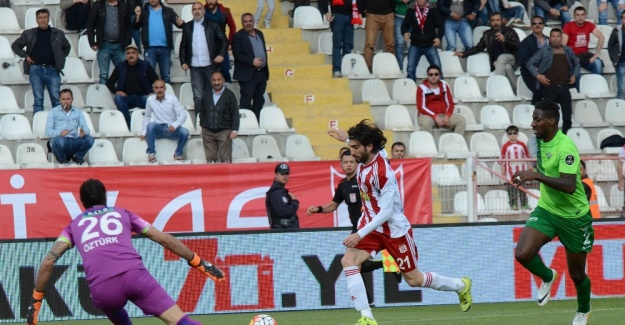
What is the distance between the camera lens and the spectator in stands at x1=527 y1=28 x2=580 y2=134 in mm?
22000

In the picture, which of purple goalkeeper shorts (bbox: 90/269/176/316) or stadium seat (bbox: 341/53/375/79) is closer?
purple goalkeeper shorts (bbox: 90/269/176/316)

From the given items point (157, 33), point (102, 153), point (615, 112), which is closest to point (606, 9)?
point (615, 112)

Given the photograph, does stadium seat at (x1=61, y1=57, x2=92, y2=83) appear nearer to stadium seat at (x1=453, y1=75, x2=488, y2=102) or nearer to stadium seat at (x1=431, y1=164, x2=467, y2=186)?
stadium seat at (x1=431, y1=164, x2=467, y2=186)

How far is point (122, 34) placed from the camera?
2081 centimetres

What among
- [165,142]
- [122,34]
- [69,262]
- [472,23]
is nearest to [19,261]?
[69,262]

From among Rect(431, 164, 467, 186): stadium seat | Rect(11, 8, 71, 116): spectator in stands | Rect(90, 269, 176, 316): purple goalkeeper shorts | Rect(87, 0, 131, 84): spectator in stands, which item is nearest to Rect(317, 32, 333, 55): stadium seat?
Rect(87, 0, 131, 84): spectator in stands

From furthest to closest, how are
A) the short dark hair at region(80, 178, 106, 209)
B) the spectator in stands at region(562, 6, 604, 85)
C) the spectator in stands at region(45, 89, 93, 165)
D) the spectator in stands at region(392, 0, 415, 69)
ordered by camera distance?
1. the spectator in stands at region(562, 6, 604, 85)
2. the spectator in stands at region(392, 0, 415, 69)
3. the spectator in stands at region(45, 89, 93, 165)
4. the short dark hair at region(80, 178, 106, 209)

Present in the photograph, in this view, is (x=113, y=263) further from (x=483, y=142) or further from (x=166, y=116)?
(x=483, y=142)

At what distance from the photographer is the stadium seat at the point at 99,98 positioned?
20.6 metres

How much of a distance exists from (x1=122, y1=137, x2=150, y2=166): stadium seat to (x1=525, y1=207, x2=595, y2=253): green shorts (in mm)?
8507

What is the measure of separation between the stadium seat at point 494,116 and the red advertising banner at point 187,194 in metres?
4.47

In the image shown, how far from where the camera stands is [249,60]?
2081cm

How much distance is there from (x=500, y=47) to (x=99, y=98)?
25.5ft

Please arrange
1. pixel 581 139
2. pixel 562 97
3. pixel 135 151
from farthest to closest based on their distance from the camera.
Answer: pixel 581 139 < pixel 562 97 < pixel 135 151
